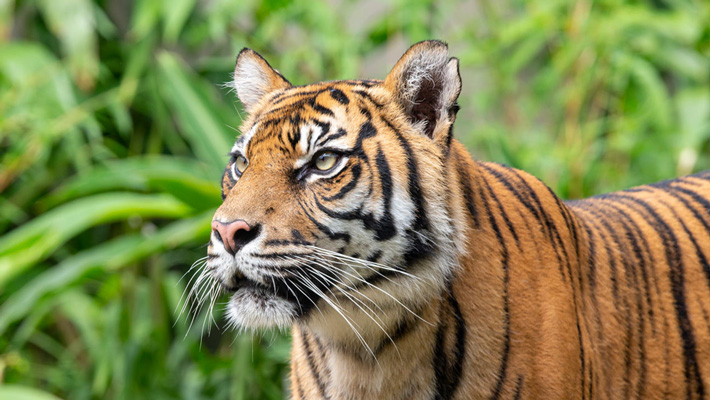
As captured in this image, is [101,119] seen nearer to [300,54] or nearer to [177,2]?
[177,2]

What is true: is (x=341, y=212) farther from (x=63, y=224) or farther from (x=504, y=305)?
(x=63, y=224)

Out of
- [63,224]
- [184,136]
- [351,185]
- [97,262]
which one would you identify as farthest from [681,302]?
[184,136]

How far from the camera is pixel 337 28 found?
3.25 meters

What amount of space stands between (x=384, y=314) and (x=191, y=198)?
1530mm

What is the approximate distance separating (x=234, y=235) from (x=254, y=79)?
55 cm

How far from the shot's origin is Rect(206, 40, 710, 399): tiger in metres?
1.34

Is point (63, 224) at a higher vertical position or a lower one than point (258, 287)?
higher

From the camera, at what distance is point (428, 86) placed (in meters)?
1.47

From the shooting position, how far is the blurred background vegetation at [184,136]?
2.89 meters

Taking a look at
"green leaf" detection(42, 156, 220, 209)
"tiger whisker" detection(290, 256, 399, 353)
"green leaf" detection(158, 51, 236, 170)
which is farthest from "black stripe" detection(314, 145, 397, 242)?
"green leaf" detection(158, 51, 236, 170)

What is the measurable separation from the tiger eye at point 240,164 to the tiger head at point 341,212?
0.03m

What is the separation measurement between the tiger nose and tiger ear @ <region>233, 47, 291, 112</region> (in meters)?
0.49

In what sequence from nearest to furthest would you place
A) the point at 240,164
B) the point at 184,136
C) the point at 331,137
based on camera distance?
the point at 331,137 → the point at 240,164 → the point at 184,136

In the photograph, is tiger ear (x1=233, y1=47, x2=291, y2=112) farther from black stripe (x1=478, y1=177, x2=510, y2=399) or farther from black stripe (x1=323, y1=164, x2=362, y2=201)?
black stripe (x1=478, y1=177, x2=510, y2=399)
